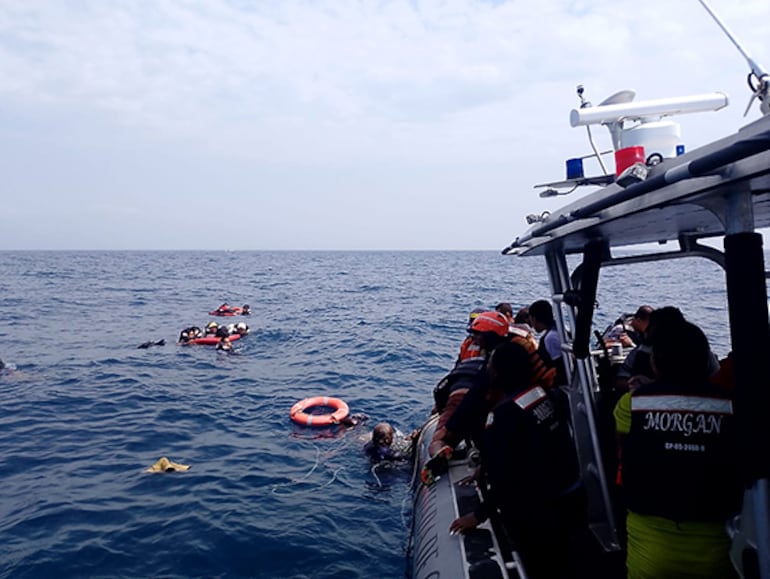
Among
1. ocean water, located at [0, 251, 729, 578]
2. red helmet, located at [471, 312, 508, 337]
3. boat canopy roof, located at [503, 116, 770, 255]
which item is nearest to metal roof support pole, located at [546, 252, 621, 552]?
red helmet, located at [471, 312, 508, 337]

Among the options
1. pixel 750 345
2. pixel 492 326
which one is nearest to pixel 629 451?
pixel 750 345

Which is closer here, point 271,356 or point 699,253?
point 699,253

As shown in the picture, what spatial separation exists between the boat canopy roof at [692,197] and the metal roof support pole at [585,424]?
0.62 metres

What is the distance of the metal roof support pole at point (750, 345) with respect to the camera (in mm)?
1981

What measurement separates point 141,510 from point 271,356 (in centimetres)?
1072

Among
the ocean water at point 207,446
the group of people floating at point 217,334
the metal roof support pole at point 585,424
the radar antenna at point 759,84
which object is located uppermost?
the radar antenna at point 759,84

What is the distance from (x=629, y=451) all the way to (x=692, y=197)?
3.72 ft

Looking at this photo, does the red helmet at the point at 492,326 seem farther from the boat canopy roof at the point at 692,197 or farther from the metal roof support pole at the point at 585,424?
the boat canopy roof at the point at 692,197

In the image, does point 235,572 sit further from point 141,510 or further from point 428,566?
point 428,566

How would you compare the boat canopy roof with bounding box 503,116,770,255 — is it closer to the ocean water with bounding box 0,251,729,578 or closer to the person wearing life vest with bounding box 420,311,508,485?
the person wearing life vest with bounding box 420,311,508,485

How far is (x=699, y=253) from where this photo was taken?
14.0 ft

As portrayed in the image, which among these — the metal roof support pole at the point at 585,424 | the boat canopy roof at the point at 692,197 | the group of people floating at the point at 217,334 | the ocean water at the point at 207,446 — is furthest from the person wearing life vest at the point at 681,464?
the group of people floating at the point at 217,334

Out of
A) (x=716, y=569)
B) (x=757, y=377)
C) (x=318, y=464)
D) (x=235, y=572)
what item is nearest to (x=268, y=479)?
(x=318, y=464)

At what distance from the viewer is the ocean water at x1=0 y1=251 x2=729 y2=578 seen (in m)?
6.58
